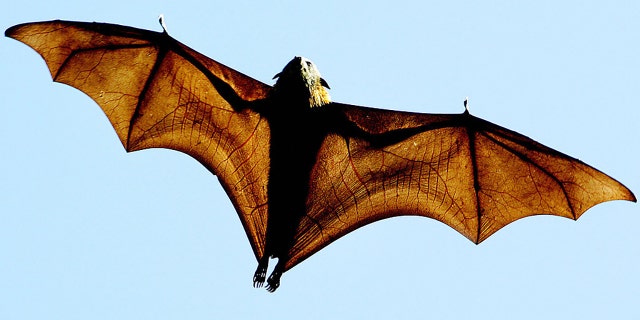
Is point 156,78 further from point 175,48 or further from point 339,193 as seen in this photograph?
point 339,193

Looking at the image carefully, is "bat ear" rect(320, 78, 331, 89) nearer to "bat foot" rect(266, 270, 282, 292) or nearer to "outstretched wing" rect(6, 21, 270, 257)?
"outstretched wing" rect(6, 21, 270, 257)

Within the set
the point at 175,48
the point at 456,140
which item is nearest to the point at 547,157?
the point at 456,140

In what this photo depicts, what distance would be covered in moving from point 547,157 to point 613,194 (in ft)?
3.16

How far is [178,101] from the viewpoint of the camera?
41.2ft

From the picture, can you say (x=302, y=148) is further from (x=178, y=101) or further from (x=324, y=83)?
(x=178, y=101)

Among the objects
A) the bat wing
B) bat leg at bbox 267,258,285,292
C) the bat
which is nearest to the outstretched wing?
the bat

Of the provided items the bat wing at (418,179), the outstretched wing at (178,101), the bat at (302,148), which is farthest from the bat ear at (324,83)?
the outstretched wing at (178,101)

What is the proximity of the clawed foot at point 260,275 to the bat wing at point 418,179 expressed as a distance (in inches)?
16.9

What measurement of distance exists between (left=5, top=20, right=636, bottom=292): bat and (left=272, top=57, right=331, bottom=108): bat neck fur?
0.02 meters

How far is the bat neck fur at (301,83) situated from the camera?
11883mm

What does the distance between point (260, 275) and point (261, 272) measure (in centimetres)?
5

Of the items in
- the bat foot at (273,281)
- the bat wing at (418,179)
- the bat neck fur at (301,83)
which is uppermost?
the bat neck fur at (301,83)

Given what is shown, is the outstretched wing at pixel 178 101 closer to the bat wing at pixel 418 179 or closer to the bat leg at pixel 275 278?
the bat leg at pixel 275 278

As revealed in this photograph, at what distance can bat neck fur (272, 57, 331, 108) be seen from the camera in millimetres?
11883
